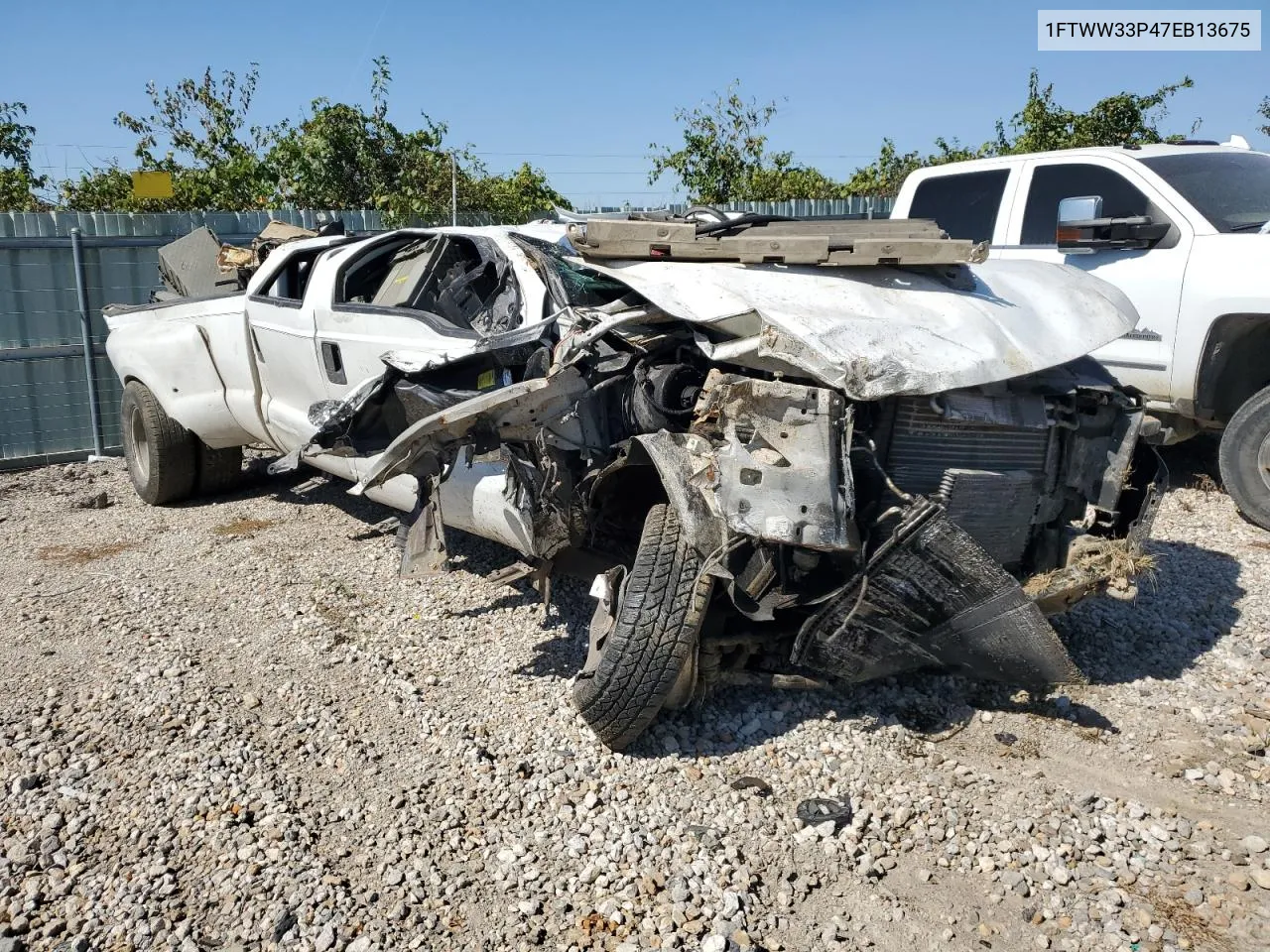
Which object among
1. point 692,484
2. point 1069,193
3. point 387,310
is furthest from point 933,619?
point 1069,193

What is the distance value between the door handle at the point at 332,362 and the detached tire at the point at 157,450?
213 cm

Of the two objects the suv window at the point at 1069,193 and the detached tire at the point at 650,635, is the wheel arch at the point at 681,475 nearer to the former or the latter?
the detached tire at the point at 650,635

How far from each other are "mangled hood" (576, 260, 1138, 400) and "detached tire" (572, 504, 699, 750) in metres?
0.67

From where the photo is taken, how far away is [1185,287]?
5.67 meters

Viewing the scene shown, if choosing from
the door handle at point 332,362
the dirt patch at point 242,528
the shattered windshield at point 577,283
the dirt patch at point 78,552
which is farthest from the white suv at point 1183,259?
the dirt patch at point 78,552

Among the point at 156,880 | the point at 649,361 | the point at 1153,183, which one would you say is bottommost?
the point at 156,880

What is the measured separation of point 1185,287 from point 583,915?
4913 mm

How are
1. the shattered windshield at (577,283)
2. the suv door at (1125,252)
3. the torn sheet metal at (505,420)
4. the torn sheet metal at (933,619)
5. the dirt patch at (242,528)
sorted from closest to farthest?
the torn sheet metal at (933,619) → the torn sheet metal at (505,420) → the shattered windshield at (577,283) → the suv door at (1125,252) → the dirt patch at (242,528)

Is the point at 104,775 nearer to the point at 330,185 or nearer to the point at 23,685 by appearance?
the point at 23,685

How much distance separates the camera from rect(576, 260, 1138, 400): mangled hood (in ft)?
10.3

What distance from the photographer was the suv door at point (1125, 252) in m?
5.79

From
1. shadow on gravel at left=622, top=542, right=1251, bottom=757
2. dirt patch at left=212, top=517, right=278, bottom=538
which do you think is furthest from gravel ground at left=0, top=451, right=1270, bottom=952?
dirt patch at left=212, top=517, right=278, bottom=538

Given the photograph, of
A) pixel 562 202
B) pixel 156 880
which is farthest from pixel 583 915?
pixel 562 202

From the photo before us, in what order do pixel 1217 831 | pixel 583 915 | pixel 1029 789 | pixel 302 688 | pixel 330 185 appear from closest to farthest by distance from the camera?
pixel 583 915 < pixel 1217 831 < pixel 1029 789 < pixel 302 688 < pixel 330 185
